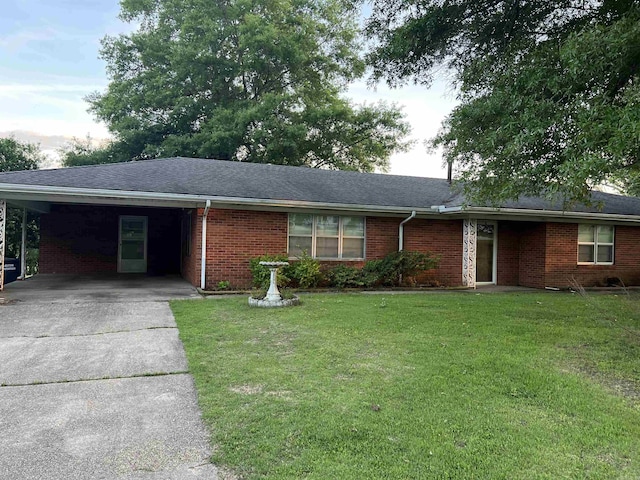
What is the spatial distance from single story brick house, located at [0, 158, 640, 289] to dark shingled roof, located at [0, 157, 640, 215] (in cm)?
4

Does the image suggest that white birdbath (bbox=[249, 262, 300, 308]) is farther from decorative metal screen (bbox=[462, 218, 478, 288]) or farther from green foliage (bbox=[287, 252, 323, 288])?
decorative metal screen (bbox=[462, 218, 478, 288])

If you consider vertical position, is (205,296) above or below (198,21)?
below

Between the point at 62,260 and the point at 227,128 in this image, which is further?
the point at 227,128

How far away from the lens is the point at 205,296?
9938 mm

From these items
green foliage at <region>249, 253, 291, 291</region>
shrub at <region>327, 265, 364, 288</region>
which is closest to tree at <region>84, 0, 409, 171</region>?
shrub at <region>327, 265, 364, 288</region>

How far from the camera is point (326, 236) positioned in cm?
1233

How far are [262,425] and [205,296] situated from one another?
702cm

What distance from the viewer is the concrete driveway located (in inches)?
109

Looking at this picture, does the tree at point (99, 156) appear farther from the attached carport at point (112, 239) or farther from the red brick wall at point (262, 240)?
the red brick wall at point (262, 240)

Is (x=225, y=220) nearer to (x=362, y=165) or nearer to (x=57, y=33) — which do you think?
(x=57, y=33)

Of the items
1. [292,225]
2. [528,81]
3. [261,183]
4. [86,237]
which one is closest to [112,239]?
[86,237]

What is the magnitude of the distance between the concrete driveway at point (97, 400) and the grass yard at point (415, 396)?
258mm

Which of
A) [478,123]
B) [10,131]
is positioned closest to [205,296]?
[478,123]

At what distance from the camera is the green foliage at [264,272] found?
34.7ft
